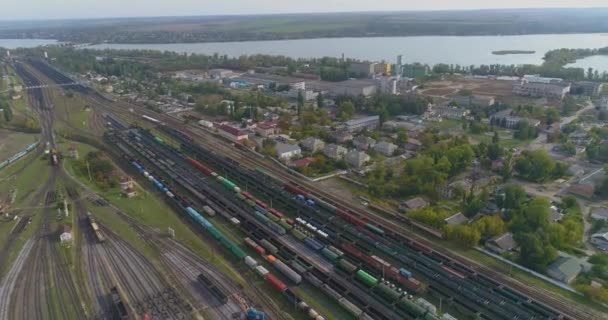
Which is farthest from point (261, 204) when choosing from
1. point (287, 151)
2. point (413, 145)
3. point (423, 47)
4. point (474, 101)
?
point (423, 47)

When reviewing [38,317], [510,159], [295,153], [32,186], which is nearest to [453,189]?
[510,159]

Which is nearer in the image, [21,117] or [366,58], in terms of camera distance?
[21,117]

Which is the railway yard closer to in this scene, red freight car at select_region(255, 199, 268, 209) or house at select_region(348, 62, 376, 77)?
red freight car at select_region(255, 199, 268, 209)

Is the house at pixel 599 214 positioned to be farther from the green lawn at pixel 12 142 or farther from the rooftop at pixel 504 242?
the green lawn at pixel 12 142

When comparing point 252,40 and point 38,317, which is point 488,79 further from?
point 252,40

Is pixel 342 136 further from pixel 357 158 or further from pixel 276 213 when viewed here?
pixel 276 213

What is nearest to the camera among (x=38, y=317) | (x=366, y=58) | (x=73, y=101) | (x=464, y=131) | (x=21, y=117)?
(x=38, y=317)
